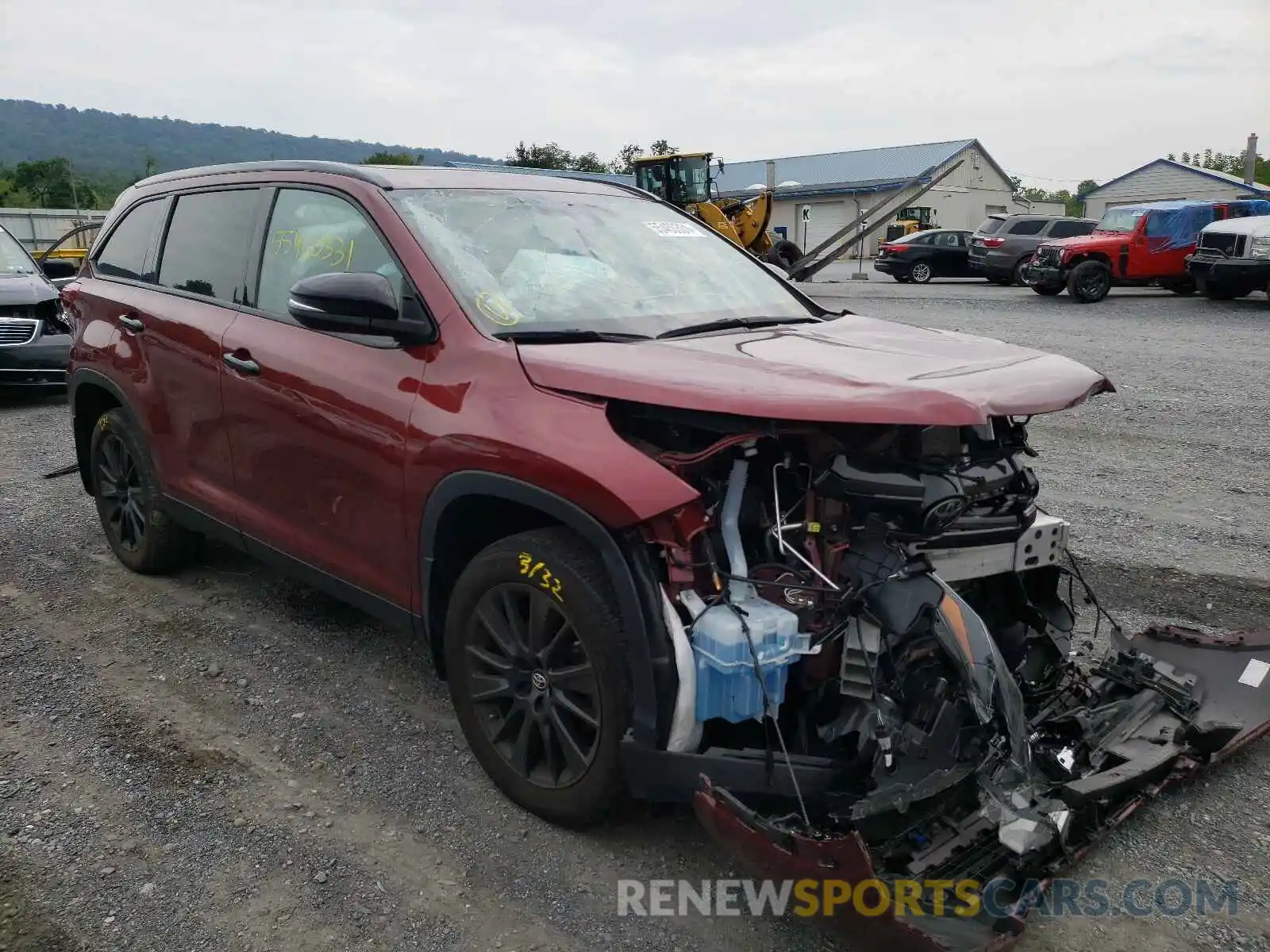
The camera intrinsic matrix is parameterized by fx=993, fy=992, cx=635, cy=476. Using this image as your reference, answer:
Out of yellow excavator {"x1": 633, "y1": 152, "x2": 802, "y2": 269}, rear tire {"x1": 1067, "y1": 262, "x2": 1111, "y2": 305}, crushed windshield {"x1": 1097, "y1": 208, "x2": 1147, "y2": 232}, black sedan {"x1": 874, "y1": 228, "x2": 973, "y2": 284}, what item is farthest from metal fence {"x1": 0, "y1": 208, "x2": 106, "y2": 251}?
crushed windshield {"x1": 1097, "y1": 208, "x2": 1147, "y2": 232}

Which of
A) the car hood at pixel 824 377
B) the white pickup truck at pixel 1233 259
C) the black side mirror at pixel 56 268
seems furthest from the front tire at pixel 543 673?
the white pickup truck at pixel 1233 259

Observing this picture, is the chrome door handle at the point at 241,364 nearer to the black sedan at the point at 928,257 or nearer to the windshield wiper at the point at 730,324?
the windshield wiper at the point at 730,324

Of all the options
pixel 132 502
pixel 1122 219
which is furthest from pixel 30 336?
pixel 1122 219

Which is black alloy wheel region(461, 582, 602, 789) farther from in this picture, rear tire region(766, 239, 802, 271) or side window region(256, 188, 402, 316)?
rear tire region(766, 239, 802, 271)

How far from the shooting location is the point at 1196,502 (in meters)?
6.17

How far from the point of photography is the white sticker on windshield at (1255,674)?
11.0ft

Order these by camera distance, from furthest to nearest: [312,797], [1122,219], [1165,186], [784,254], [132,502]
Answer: [1165,186]
[784,254]
[1122,219]
[132,502]
[312,797]

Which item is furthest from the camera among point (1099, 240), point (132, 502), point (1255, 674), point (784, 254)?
point (784, 254)

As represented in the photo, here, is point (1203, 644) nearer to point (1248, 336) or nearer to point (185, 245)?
point (185, 245)

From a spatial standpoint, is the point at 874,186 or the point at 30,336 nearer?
the point at 30,336

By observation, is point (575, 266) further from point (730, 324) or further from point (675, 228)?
point (675, 228)

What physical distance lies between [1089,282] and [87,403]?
1793 cm

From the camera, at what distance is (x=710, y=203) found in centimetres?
2228

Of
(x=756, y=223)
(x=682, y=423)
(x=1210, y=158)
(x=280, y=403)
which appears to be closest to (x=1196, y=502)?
(x=682, y=423)
